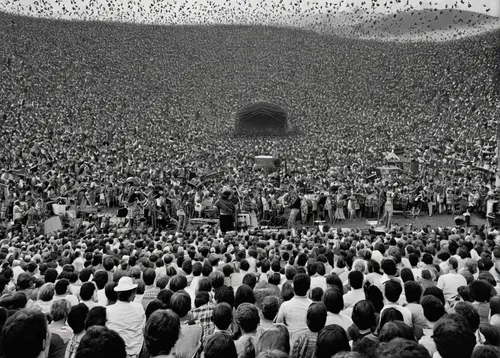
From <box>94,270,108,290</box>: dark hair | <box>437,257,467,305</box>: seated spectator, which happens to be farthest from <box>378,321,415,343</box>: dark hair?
<box>94,270,108,290</box>: dark hair

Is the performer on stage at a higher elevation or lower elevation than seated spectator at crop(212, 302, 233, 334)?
higher

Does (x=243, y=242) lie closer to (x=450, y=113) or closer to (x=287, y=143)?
(x=287, y=143)

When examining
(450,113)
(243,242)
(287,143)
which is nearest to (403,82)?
(450,113)

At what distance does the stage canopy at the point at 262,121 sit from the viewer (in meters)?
44.8

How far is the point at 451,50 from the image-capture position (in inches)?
2594

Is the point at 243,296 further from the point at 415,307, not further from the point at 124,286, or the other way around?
the point at 415,307

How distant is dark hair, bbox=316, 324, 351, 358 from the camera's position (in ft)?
11.9

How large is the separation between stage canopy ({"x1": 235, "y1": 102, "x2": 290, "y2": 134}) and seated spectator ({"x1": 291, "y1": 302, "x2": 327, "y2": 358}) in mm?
40844

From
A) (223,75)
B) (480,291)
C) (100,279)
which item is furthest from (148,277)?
(223,75)

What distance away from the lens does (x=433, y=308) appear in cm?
500

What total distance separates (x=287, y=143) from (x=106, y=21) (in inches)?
1961

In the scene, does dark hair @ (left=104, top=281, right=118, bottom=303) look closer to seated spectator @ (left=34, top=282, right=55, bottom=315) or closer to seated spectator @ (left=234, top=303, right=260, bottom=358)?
seated spectator @ (left=34, top=282, right=55, bottom=315)

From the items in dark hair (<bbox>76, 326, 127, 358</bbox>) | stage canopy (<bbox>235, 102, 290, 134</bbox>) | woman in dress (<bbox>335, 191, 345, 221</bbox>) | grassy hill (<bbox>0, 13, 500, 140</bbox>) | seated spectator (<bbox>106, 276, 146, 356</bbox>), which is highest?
grassy hill (<bbox>0, 13, 500, 140</bbox>)

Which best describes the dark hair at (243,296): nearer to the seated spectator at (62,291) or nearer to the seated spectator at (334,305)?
the seated spectator at (334,305)
